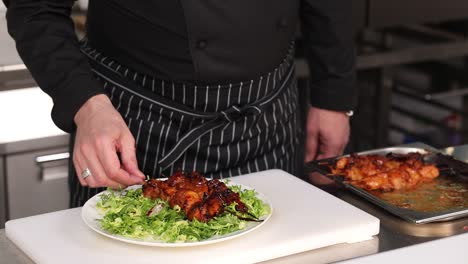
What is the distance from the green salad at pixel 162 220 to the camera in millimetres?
1366

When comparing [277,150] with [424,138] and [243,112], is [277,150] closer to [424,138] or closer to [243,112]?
[243,112]

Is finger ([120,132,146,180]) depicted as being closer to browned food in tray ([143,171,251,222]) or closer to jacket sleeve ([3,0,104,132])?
browned food in tray ([143,171,251,222])

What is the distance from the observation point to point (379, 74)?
10.4 feet

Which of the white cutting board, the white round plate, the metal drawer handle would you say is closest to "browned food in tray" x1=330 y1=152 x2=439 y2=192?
the white cutting board

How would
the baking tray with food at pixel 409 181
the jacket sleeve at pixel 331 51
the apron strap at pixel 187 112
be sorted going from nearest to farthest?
the baking tray with food at pixel 409 181 < the apron strap at pixel 187 112 < the jacket sleeve at pixel 331 51

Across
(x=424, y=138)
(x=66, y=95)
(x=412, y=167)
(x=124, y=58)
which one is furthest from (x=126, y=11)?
(x=424, y=138)

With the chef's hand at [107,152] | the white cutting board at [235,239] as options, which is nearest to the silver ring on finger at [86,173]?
the chef's hand at [107,152]

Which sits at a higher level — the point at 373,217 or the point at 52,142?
the point at 373,217

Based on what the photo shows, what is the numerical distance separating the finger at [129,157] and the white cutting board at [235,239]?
12cm

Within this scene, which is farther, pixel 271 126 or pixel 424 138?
pixel 424 138

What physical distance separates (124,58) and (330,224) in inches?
27.9

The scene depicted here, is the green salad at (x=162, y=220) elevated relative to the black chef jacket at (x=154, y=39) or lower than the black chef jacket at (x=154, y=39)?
lower

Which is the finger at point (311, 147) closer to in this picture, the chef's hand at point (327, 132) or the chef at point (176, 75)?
the chef's hand at point (327, 132)

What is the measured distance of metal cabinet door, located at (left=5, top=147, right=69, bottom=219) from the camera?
2.63m
